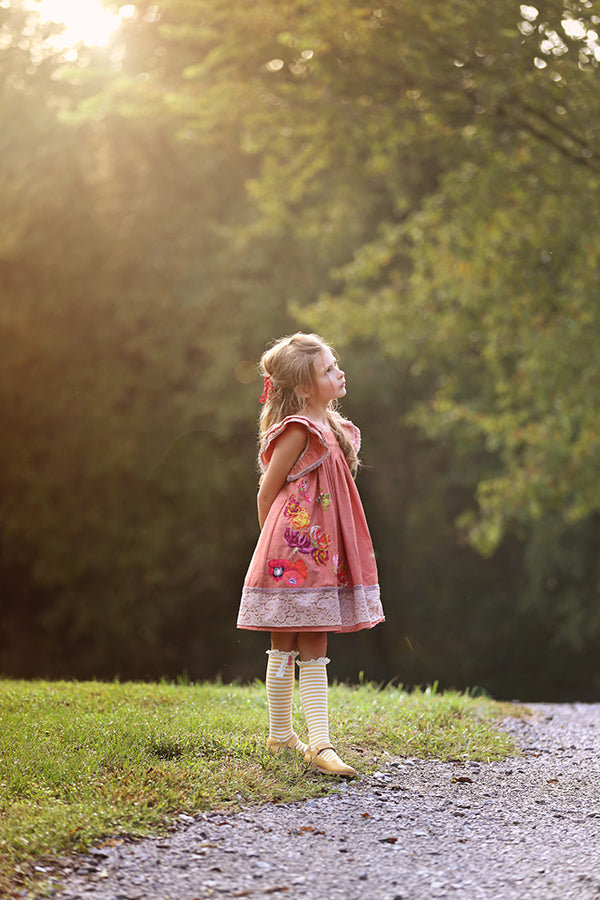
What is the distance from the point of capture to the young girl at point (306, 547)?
14.4ft

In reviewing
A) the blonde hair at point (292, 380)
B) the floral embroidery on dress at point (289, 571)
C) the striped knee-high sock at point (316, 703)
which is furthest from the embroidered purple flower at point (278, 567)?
the blonde hair at point (292, 380)

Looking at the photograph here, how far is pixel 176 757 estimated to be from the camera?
4.49m

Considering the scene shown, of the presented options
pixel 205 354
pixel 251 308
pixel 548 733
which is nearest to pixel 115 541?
pixel 205 354

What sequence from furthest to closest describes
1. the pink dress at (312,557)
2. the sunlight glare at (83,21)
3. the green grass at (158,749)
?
the sunlight glare at (83,21)
the pink dress at (312,557)
the green grass at (158,749)

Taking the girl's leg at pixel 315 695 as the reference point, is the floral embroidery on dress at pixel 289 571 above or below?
above

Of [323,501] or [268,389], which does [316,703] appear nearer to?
[323,501]

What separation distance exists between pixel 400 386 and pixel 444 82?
22.4 feet

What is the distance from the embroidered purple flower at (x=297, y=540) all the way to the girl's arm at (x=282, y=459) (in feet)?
0.53

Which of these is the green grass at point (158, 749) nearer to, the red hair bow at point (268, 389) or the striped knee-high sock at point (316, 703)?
the striped knee-high sock at point (316, 703)

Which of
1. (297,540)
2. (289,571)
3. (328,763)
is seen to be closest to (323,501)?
(297,540)

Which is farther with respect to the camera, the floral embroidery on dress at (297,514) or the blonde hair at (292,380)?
the blonde hair at (292,380)

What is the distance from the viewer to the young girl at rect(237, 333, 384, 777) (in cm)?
440

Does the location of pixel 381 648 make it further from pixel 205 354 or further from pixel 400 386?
pixel 205 354

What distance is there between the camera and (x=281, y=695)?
15.1ft
